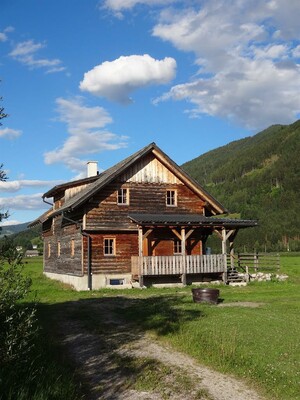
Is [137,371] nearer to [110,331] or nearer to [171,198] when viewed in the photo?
[110,331]

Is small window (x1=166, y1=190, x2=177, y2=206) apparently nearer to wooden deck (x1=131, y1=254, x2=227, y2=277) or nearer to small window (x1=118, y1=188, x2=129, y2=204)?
small window (x1=118, y1=188, x2=129, y2=204)

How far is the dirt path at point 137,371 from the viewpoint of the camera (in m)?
8.56

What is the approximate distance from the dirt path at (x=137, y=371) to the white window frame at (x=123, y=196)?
1451cm

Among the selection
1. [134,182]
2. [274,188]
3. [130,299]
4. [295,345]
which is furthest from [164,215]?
[274,188]

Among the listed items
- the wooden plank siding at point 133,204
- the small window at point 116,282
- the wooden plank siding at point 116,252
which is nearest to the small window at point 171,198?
the wooden plank siding at point 133,204

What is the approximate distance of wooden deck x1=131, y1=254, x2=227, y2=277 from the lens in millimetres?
26484

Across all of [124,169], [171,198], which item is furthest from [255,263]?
[124,169]

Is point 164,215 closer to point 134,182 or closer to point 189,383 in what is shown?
point 134,182

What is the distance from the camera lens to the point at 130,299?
72.0ft

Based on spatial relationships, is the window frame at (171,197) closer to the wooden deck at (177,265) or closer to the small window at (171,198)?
the small window at (171,198)

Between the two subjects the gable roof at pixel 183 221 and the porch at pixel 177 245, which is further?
the porch at pixel 177 245

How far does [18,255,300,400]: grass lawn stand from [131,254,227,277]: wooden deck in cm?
286

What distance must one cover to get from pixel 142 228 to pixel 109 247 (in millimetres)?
2404

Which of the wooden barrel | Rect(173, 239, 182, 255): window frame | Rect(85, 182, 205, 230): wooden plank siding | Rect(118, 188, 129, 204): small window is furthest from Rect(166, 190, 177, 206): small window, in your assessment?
the wooden barrel
